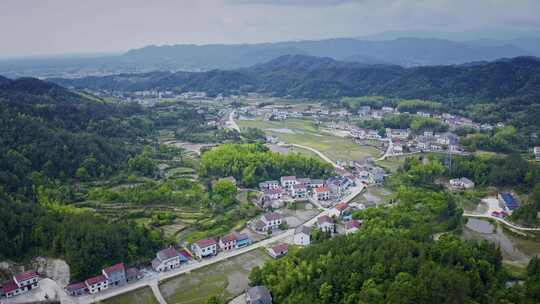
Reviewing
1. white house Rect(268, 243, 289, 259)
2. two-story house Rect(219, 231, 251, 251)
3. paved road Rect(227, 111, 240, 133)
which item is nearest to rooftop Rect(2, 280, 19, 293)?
two-story house Rect(219, 231, 251, 251)

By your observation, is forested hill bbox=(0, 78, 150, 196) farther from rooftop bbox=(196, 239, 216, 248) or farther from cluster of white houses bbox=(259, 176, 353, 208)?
cluster of white houses bbox=(259, 176, 353, 208)

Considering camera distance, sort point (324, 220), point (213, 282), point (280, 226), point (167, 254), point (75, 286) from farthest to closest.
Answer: point (280, 226)
point (324, 220)
point (167, 254)
point (213, 282)
point (75, 286)

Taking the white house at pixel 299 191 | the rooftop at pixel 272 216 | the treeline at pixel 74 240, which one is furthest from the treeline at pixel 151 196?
the white house at pixel 299 191

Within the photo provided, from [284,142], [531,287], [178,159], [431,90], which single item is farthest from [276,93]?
[531,287]

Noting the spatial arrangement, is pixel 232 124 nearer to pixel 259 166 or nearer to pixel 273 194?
pixel 259 166

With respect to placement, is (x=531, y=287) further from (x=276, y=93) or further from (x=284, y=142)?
(x=276, y=93)

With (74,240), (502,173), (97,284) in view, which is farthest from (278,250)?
(502,173)
